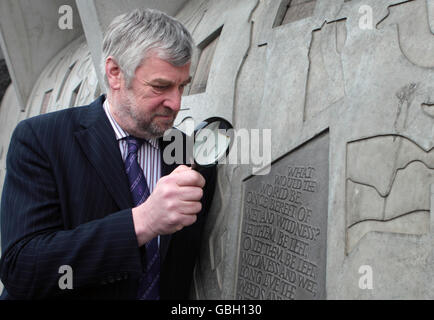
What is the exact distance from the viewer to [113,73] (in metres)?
2.10

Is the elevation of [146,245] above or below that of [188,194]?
below

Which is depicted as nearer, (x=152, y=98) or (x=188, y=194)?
(x=188, y=194)

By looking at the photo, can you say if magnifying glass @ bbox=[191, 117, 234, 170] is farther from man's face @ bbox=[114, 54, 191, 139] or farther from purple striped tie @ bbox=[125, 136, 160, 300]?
purple striped tie @ bbox=[125, 136, 160, 300]

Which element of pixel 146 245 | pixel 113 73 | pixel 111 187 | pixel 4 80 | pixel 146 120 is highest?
pixel 4 80

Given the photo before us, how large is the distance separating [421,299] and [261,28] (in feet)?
5.62

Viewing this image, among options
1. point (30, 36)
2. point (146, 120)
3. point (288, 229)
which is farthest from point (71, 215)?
point (30, 36)

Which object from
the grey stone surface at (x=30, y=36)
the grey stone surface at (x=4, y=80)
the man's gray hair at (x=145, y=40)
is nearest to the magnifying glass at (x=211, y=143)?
the man's gray hair at (x=145, y=40)

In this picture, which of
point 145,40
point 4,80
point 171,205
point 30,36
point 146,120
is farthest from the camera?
point 4,80

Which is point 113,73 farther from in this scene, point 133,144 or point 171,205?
point 171,205

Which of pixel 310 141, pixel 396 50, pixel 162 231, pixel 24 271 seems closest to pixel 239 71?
pixel 310 141

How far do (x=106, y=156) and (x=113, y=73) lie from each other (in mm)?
337

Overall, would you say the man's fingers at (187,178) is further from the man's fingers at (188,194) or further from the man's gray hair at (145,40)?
the man's gray hair at (145,40)

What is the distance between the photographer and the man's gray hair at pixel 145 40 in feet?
6.46

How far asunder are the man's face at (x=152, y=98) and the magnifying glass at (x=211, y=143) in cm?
15
